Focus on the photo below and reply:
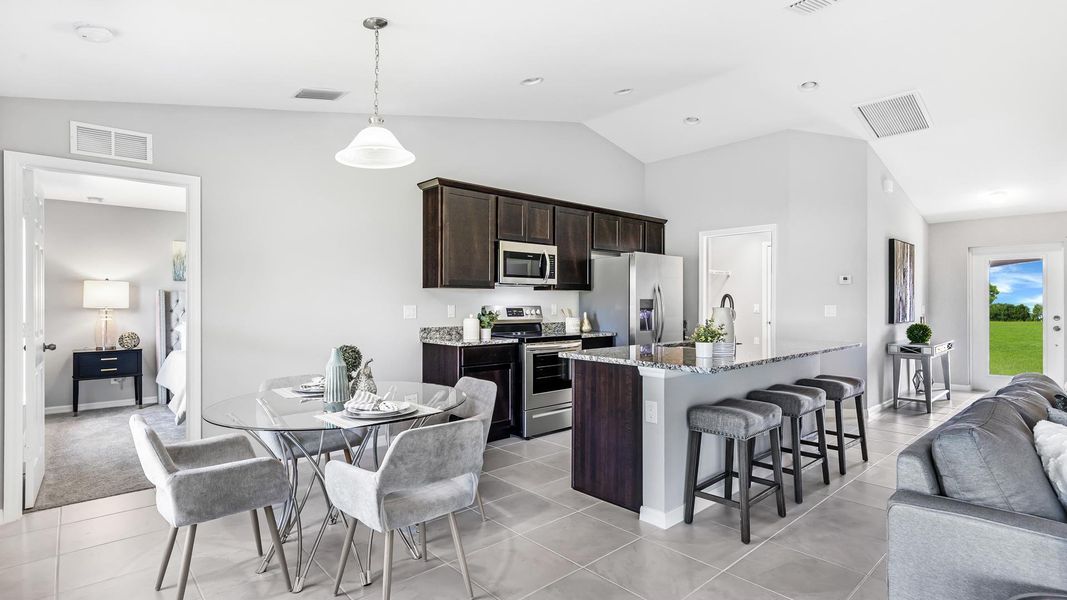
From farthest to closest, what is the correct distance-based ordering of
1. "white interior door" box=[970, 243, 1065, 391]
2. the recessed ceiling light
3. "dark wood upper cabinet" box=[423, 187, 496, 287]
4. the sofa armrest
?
"white interior door" box=[970, 243, 1065, 391] < "dark wood upper cabinet" box=[423, 187, 496, 287] < the recessed ceiling light < the sofa armrest

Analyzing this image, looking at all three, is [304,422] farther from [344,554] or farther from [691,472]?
[691,472]

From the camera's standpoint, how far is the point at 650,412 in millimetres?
3023

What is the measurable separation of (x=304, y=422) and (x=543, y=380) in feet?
9.32

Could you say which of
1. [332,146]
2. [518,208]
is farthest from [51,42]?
[518,208]

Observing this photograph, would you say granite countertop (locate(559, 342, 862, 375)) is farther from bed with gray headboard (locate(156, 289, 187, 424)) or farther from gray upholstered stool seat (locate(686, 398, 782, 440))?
bed with gray headboard (locate(156, 289, 187, 424))

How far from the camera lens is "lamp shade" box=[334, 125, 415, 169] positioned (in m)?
2.72

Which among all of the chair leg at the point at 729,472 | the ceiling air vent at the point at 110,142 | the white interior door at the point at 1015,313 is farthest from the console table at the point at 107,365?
the white interior door at the point at 1015,313

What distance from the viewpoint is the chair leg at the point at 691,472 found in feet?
9.91

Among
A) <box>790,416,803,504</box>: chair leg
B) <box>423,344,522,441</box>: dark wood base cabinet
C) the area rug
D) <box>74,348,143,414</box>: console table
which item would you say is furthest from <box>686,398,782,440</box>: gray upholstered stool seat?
<box>74,348,143,414</box>: console table

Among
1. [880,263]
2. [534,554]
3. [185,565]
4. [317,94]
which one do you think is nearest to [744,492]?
[534,554]

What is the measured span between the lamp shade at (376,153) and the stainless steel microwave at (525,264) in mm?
2158

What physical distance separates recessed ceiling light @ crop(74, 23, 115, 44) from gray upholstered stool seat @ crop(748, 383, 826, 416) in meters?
3.93

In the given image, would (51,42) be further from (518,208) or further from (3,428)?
(518,208)

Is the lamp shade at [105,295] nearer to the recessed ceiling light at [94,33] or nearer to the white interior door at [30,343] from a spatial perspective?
the white interior door at [30,343]
